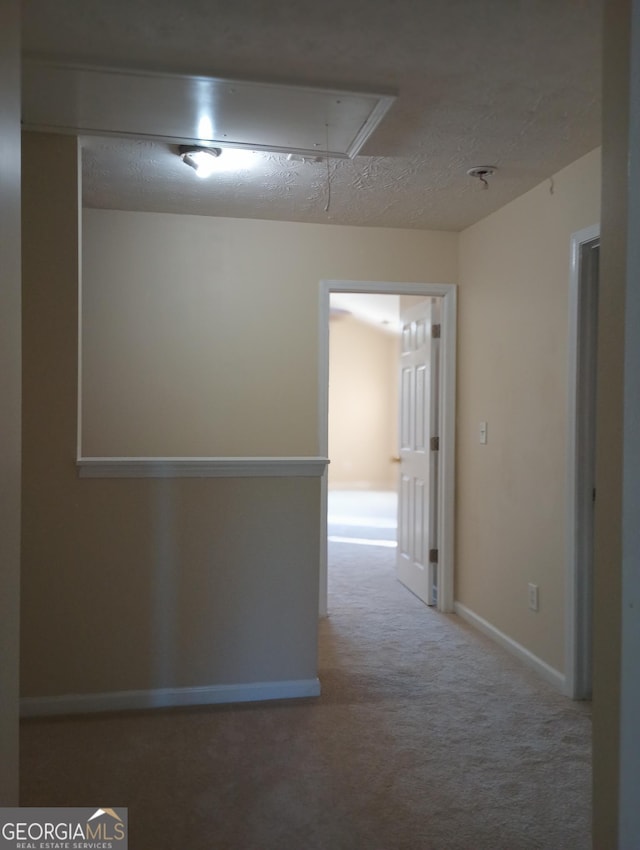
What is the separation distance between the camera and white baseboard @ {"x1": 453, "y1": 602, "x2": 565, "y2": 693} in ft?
9.53

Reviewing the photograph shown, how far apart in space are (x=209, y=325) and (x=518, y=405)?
1786 mm

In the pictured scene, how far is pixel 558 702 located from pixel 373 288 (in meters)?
2.42

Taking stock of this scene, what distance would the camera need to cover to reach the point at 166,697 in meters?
2.67

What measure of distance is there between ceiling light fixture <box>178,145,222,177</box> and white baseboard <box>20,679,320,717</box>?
226cm

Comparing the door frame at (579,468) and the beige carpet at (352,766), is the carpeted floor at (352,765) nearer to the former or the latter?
the beige carpet at (352,766)

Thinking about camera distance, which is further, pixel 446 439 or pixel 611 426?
pixel 446 439

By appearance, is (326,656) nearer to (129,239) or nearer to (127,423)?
(127,423)

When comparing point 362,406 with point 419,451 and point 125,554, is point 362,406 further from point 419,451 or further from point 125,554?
point 125,554

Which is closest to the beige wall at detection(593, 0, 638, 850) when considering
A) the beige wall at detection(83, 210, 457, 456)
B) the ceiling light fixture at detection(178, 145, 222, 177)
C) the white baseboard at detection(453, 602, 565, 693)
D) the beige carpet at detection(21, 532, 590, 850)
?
the beige carpet at detection(21, 532, 590, 850)

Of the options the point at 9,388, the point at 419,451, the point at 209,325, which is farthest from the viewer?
the point at 419,451

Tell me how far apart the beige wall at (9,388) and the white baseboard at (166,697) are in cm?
A: 119

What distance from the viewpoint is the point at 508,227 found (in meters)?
3.37

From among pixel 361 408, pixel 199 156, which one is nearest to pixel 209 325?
pixel 199 156

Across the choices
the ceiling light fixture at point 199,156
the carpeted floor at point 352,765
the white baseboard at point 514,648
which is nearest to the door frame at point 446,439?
the white baseboard at point 514,648
